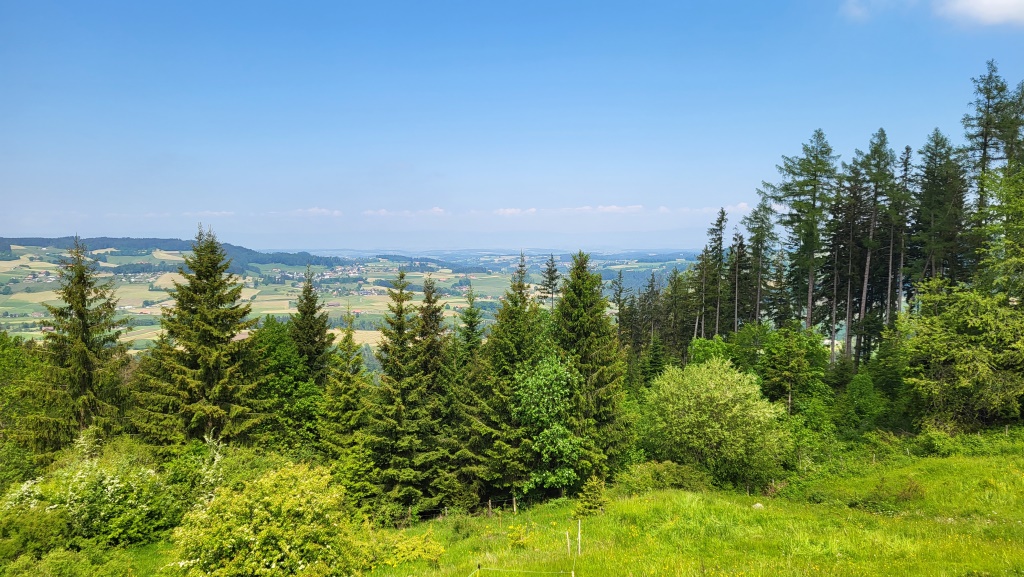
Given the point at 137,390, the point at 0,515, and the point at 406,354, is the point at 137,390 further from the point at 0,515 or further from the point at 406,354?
the point at 406,354

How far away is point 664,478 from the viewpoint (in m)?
21.6

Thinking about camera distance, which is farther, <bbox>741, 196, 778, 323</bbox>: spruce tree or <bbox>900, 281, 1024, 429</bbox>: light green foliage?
<bbox>741, 196, 778, 323</bbox>: spruce tree

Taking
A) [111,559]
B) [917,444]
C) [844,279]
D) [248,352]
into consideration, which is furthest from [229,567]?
[844,279]

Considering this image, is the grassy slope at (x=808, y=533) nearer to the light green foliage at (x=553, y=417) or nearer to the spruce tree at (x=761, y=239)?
the light green foliage at (x=553, y=417)

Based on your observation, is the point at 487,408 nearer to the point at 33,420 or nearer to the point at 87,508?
the point at 87,508

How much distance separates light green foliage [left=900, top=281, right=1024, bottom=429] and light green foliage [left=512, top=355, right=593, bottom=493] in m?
18.2

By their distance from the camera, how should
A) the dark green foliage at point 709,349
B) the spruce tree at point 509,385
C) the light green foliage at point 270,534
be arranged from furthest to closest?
the dark green foliage at point 709,349, the spruce tree at point 509,385, the light green foliage at point 270,534

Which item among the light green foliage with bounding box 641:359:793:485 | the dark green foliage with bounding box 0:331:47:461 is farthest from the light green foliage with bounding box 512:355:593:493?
the dark green foliage with bounding box 0:331:47:461

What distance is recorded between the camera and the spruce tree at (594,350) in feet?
83.9

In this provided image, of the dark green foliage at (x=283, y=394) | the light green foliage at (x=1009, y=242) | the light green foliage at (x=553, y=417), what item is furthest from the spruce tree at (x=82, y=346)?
the light green foliage at (x=1009, y=242)

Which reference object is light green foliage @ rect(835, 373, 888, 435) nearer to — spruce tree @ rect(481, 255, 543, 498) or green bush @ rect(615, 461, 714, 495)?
green bush @ rect(615, 461, 714, 495)

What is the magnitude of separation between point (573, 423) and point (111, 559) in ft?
66.9

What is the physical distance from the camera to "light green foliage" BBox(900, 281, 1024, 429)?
21719 millimetres

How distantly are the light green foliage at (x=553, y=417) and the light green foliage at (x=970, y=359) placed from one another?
1821 centimetres
